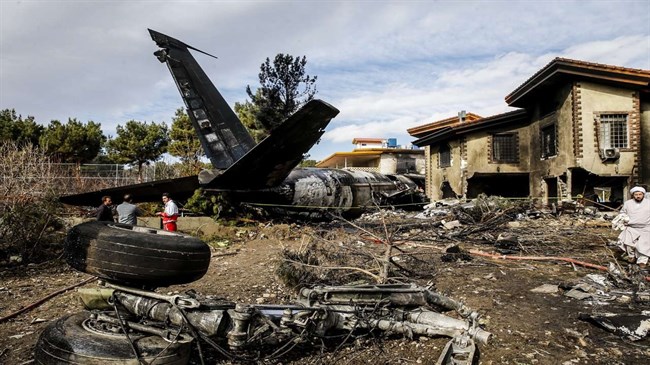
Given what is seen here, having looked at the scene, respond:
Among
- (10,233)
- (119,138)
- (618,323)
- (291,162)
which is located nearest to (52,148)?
(119,138)

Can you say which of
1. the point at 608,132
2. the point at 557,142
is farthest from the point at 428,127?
the point at 608,132

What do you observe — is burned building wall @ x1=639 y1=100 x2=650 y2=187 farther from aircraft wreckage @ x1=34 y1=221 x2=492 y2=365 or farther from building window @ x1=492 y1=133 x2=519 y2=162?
aircraft wreckage @ x1=34 y1=221 x2=492 y2=365

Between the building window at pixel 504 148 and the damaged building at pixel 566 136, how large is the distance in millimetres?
53

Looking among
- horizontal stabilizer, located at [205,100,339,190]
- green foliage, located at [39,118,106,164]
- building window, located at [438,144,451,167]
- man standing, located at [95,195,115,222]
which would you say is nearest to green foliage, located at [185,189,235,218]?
horizontal stabilizer, located at [205,100,339,190]

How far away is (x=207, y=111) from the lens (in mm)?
12320

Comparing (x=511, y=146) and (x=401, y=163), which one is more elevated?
(x=511, y=146)

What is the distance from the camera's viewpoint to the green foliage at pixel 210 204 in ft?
39.8

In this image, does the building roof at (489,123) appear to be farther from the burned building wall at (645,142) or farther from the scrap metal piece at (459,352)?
the scrap metal piece at (459,352)

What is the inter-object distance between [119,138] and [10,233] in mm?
28996

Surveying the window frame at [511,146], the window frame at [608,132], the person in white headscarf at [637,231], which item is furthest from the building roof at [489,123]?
the person in white headscarf at [637,231]

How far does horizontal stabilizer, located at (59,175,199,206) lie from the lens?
9750 millimetres

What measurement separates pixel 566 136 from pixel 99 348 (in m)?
19.9

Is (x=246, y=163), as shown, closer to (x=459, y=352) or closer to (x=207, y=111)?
(x=207, y=111)

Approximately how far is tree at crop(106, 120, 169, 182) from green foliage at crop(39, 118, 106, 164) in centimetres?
191
